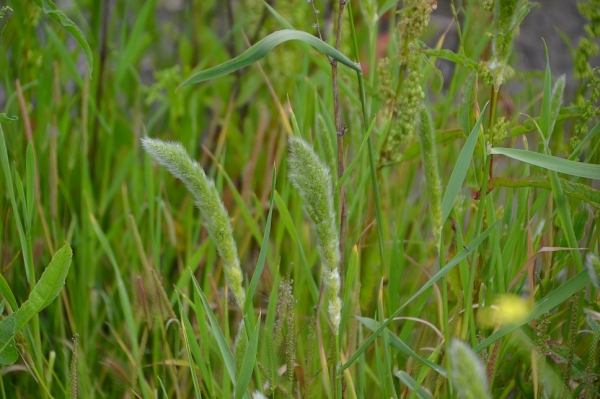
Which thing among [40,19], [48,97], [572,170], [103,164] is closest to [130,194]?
[103,164]

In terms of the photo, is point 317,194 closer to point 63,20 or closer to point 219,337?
point 219,337

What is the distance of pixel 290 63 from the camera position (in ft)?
4.47

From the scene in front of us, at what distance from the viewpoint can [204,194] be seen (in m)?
0.58

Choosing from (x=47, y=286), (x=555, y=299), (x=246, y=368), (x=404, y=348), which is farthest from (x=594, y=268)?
(x=47, y=286)

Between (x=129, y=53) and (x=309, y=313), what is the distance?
24.3 inches

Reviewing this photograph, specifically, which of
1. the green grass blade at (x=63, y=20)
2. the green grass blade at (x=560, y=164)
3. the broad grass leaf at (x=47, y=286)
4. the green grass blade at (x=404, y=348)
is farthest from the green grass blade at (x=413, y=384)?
the green grass blade at (x=63, y=20)

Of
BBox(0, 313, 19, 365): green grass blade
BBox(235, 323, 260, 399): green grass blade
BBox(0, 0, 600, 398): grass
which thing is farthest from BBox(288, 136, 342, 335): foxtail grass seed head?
BBox(0, 313, 19, 365): green grass blade

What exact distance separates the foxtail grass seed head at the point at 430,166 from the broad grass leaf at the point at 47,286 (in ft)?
1.25

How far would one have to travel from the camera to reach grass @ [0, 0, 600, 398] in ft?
2.14

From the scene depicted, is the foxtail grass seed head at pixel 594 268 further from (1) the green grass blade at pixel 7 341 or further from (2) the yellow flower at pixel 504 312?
(1) the green grass blade at pixel 7 341

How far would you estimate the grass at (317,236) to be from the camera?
0.65 meters

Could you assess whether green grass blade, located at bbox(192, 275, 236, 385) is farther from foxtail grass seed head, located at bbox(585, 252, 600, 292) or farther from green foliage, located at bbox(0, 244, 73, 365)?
foxtail grass seed head, located at bbox(585, 252, 600, 292)

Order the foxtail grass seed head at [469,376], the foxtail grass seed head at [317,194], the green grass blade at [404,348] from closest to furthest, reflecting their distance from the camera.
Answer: the foxtail grass seed head at [469,376] → the foxtail grass seed head at [317,194] → the green grass blade at [404,348]

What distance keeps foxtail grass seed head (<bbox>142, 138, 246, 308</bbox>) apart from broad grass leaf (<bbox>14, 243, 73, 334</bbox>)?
17 centimetres
